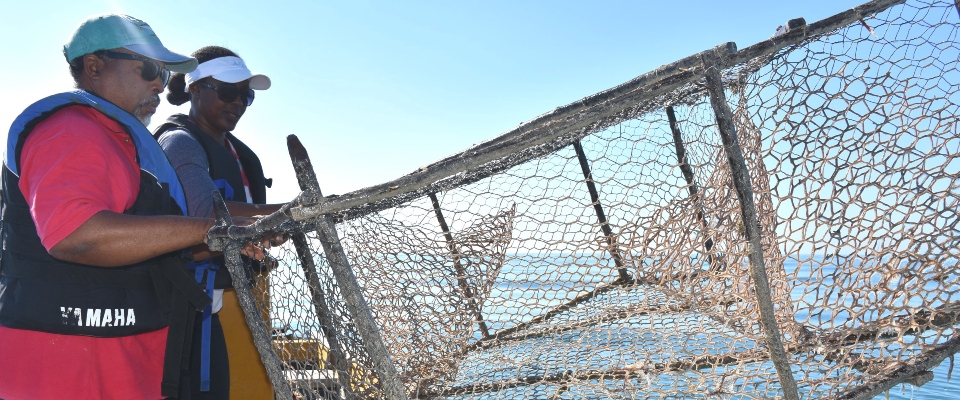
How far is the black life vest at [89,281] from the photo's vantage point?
1.68 meters

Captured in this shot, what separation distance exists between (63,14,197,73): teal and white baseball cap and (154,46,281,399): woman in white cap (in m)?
0.50

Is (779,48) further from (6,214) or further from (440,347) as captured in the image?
(6,214)

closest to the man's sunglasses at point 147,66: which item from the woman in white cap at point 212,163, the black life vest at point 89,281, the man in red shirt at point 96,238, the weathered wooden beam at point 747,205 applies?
the man in red shirt at point 96,238

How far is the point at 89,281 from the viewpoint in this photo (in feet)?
5.68

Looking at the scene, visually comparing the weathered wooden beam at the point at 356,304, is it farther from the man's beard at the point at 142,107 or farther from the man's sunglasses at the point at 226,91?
the man's sunglasses at the point at 226,91

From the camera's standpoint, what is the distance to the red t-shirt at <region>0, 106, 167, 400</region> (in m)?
1.53

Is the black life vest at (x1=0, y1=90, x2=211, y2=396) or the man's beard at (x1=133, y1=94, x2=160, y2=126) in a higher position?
the man's beard at (x1=133, y1=94, x2=160, y2=126)

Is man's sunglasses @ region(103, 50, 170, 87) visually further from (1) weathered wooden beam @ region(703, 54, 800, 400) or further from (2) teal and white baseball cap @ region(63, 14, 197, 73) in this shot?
(1) weathered wooden beam @ region(703, 54, 800, 400)

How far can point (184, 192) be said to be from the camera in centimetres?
212

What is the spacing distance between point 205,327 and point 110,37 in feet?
3.30

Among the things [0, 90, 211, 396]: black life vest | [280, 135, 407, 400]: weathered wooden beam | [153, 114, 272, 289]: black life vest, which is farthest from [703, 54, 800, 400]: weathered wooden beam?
[153, 114, 272, 289]: black life vest

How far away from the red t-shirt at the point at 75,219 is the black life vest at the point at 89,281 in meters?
0.03

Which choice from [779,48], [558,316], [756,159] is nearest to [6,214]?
[779,48]

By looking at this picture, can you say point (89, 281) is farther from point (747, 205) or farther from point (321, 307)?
point (747, 205)
